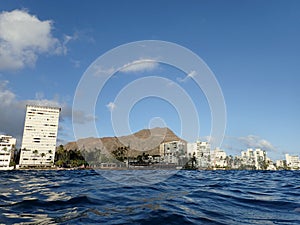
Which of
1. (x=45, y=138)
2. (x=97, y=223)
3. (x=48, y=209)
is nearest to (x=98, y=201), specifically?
(x=48, y=209)

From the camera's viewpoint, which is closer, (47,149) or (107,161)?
(107,161)

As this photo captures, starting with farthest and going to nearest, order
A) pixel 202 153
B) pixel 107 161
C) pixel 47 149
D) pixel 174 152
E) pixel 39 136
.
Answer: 1. pixel 202 153
2. pixel 39 136
3. pixel 47 149
4. pixel 107 161
5. pixel 174 152

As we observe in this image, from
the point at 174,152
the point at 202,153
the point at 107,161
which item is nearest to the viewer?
the point at 174,152

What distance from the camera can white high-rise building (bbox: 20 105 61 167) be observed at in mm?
150738

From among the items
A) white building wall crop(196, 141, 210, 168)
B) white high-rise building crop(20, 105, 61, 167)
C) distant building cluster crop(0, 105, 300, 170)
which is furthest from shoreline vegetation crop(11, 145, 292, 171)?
white building wall crop(196, 141, 210, 168)

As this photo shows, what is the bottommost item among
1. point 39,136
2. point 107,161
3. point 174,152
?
point 107,161

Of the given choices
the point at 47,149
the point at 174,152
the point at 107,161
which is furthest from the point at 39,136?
the point at 174,152

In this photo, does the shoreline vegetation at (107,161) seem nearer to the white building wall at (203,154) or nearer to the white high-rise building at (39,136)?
the white high-rise building at (39,136)

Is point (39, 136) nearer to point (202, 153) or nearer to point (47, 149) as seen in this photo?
point (47, 149)

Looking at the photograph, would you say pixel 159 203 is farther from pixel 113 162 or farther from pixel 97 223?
pixel 113 162

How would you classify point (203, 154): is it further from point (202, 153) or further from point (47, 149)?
point (47, 149)

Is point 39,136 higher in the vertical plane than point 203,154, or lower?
higher

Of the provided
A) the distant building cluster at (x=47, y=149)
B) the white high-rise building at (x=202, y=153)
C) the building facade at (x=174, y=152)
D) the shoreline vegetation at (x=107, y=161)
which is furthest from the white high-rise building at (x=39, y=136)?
the white high-rise building at (x=202, y=153)

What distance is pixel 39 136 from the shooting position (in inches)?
6545
